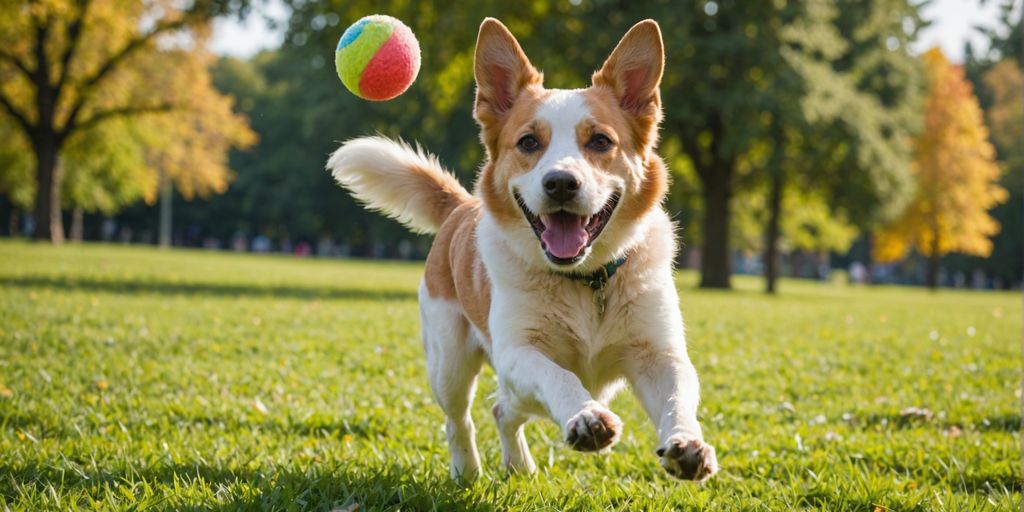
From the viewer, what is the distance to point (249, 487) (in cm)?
365

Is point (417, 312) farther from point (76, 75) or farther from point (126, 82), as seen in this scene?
point (76, 75)

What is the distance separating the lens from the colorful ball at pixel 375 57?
4.81 meters

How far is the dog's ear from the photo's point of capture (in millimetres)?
4500

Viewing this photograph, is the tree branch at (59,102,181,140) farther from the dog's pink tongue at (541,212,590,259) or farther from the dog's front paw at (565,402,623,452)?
the dog's front paw at (565,402,623,452)

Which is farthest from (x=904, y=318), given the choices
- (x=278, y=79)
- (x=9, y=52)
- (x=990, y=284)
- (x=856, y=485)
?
(x=278, y=79)

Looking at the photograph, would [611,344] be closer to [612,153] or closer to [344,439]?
[612,153]

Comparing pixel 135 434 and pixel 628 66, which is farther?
pixel 135 434

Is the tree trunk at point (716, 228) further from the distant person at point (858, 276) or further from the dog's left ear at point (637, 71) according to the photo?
the distant person at point (858, 276)

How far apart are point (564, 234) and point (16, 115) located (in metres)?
33.6

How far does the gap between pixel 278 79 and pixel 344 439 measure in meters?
70.7

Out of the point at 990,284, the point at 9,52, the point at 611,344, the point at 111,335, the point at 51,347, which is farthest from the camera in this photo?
the point at 990,284

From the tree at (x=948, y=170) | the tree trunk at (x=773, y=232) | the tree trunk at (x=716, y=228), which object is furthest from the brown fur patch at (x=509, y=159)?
the tree at (x=948, y=170)

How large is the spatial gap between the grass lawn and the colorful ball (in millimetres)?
2018

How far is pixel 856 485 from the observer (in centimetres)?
409
